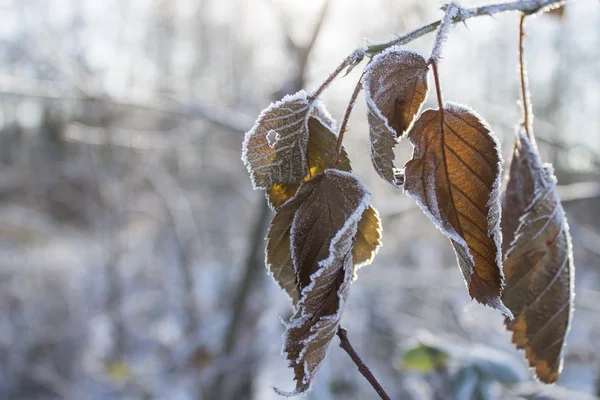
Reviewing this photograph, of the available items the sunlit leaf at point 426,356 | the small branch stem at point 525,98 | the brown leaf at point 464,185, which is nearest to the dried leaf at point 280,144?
the brown leaf at point 464,185

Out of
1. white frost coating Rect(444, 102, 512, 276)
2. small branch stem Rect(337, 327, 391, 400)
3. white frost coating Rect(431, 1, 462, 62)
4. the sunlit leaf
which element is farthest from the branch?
the sunlit leaf

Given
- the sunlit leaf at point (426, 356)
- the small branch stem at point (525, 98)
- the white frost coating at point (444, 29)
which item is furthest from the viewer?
the sunlit leaf at point (426, 356)

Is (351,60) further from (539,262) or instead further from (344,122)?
(539,262)

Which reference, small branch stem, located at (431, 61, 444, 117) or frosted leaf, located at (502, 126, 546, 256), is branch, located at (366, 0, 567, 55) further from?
frosted leaf, located at (502, 126, 546, 256)

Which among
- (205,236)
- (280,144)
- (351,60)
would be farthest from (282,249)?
(205,236)

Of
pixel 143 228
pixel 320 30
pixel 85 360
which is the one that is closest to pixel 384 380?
pixel 320 30

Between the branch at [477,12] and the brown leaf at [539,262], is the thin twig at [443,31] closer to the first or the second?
the branch at [477,12]

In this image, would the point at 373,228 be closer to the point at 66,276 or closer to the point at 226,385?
the point at 226,385
